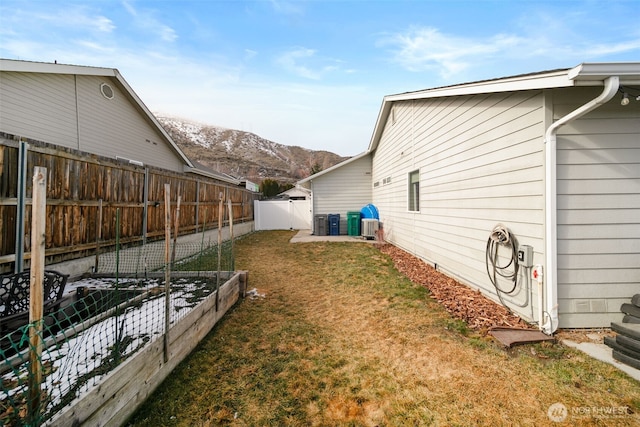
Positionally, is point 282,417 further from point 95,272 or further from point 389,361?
point 95,272

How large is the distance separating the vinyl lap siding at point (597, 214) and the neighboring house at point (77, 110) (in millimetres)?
9430

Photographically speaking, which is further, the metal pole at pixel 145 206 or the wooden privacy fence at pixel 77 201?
the metal pole at pixel 145 206

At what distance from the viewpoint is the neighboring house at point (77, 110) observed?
605cm

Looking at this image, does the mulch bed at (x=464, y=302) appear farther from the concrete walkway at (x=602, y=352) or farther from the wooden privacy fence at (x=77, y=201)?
the wooden privacy fence at (x=77, y=201)

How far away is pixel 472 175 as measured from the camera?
450 cm

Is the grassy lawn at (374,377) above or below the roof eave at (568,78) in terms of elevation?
below

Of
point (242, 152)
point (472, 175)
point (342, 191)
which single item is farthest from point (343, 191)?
point (242, 152)

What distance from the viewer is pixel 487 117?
413 centimetres

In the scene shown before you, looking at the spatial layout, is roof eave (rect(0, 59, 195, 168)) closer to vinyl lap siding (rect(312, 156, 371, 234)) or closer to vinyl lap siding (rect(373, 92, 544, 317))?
vinyl lap siding (rect(312, 156, 371, 234))

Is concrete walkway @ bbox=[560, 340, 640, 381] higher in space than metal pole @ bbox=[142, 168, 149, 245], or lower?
lower

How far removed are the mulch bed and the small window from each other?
1711 millimetres

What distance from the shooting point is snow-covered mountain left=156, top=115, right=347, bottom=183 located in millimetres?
64512

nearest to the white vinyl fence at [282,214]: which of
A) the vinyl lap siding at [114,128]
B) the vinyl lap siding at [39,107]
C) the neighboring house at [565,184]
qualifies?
the vinyl lap siding at [114,128]

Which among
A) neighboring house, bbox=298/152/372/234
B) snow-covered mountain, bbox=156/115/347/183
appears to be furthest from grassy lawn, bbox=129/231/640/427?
snow-covered mountain, bbox=156/115/347/183
